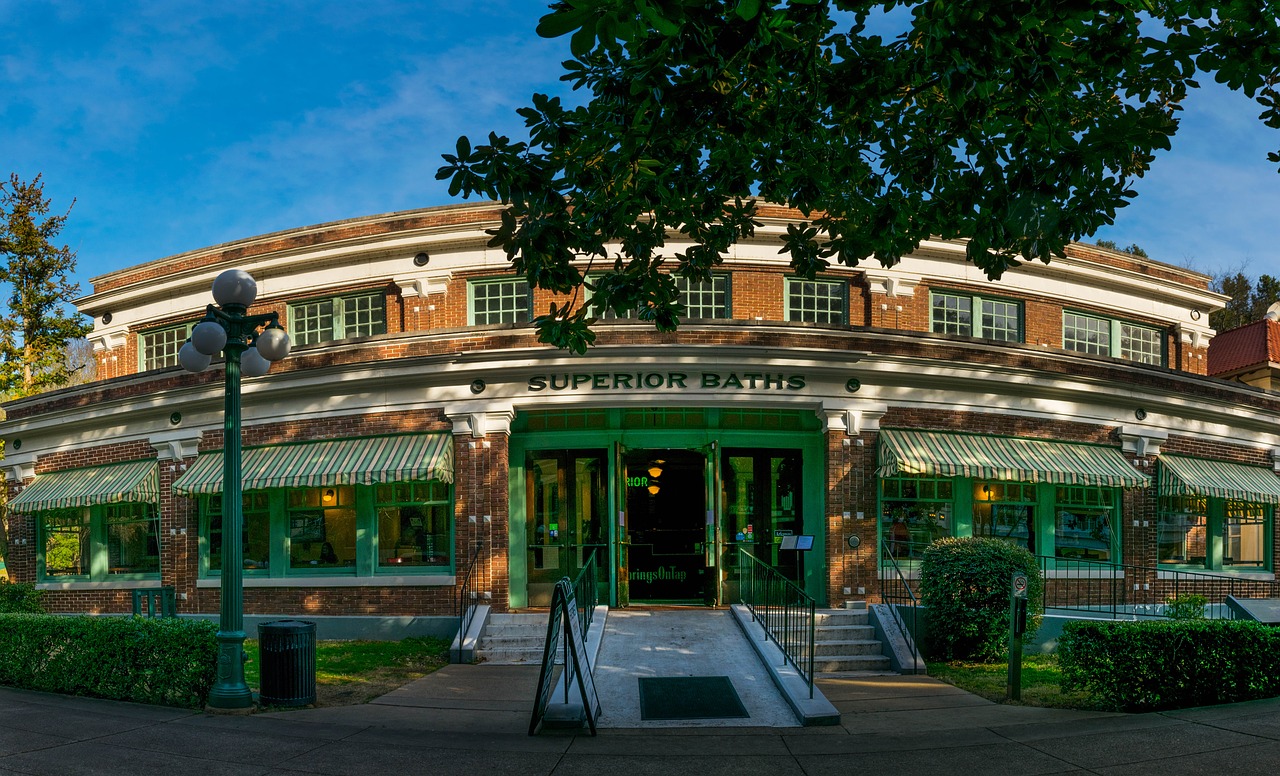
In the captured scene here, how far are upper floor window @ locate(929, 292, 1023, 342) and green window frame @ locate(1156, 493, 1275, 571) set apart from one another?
4.37 meters

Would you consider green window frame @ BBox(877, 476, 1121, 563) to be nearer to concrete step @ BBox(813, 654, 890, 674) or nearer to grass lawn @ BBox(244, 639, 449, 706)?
concrete step @ BBox(813, 654, 890, 674)


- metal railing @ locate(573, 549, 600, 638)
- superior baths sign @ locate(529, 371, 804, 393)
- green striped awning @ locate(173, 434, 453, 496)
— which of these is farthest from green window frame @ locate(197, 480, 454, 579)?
metal railing @ locate(573, 549, 600, 638)

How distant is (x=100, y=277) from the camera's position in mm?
22609

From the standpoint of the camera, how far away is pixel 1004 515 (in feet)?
56.7

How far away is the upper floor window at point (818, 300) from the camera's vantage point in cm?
1873

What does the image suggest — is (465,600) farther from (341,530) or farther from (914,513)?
(914,513)

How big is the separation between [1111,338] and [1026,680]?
11362 mm

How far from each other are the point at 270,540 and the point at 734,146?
471 inches

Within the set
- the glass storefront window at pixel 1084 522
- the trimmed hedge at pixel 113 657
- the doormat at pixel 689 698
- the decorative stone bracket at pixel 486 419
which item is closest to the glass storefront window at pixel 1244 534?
the glass storefront window at pixel 1084 522

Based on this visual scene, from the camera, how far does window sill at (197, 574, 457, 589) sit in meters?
16.3

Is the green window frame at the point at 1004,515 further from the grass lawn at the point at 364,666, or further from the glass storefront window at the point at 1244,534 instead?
the grass lawn at the point at 364,666

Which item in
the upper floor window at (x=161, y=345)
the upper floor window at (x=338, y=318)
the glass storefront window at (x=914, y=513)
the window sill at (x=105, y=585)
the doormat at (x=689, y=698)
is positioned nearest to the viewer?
the doormat at (x=689, y=698)

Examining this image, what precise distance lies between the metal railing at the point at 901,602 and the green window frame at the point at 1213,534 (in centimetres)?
586

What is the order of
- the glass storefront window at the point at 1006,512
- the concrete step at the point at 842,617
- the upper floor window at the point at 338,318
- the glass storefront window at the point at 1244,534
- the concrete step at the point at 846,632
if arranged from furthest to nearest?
the upper floor window at the point at 338,318
the glass storefront window at the point at 1244,534
the glass storefront window at the point at 1006,512
the concrete step at the point at 842,617
the concrete step at the point at 846,632
